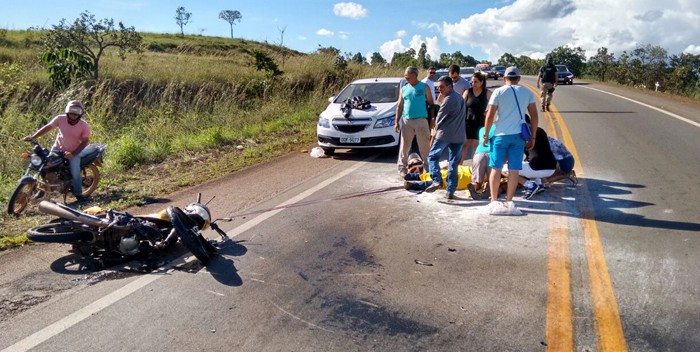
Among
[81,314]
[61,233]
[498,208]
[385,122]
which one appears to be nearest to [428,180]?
[498,208]

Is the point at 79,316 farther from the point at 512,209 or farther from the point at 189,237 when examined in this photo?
the point at 512,209

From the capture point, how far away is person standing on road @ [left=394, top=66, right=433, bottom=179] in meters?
7.89

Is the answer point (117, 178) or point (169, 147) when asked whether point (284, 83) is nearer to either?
point (169, 147)

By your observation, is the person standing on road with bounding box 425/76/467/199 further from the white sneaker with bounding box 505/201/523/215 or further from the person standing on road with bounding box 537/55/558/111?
the person standing on road with bounding box 537/55/558/111

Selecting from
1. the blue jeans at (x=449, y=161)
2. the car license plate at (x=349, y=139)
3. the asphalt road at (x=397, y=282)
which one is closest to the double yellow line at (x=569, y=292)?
the asphalt road at (x=397, y=282)

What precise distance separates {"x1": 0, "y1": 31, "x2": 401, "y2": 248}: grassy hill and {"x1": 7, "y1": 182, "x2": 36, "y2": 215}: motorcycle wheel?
0.43 feet

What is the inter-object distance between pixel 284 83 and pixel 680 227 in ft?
50.2

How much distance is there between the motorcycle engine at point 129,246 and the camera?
15.5 ft

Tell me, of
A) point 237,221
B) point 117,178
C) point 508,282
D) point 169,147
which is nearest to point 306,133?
point 169,147

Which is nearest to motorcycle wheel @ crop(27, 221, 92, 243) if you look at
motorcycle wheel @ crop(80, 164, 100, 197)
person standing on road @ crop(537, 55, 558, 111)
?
motorcycle wheel @ crop(80, 164, 100, 197)

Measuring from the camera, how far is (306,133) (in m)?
13.5

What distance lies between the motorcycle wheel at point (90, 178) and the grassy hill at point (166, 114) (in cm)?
23

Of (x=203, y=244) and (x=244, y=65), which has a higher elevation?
(x=244, y=65)

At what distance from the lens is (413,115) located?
314 inches
